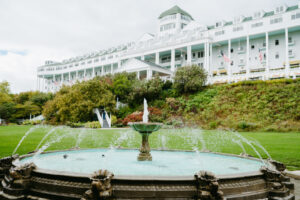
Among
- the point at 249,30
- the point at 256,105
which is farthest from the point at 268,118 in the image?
the point at 249,30

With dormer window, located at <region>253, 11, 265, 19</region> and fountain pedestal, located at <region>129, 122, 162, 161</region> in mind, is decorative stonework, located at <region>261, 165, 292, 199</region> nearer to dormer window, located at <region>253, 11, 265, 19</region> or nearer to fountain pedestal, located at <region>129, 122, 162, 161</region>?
fountain pedestal, located at <region>129, 122, 162, 161</region>

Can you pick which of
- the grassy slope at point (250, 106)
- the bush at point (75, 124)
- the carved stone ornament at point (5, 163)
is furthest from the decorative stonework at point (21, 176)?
the bush at point (75, 124)

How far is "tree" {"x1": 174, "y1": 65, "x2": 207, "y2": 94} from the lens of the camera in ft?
124

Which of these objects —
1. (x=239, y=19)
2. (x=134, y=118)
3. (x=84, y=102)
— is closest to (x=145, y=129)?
(x=134, y=118)

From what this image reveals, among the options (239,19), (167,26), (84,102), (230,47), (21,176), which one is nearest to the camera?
(21,176)

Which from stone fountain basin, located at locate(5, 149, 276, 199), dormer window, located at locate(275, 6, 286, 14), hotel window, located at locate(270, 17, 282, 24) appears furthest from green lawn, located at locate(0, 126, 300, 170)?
dormer window, located at locate(275, 6, 286, 14)

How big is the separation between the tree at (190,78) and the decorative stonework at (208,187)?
110 ft

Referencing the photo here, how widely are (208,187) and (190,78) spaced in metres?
34.1

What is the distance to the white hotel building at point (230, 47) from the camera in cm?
3928

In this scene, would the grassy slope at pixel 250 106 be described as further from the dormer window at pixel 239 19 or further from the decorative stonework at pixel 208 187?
the decorative stonework at pixel 208 187

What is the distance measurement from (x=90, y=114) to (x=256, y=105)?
26281mm

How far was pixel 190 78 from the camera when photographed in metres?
38.0

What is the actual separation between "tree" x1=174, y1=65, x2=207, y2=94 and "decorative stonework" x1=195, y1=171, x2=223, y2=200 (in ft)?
110

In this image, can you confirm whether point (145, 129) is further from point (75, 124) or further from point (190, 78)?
point (75, 124)
